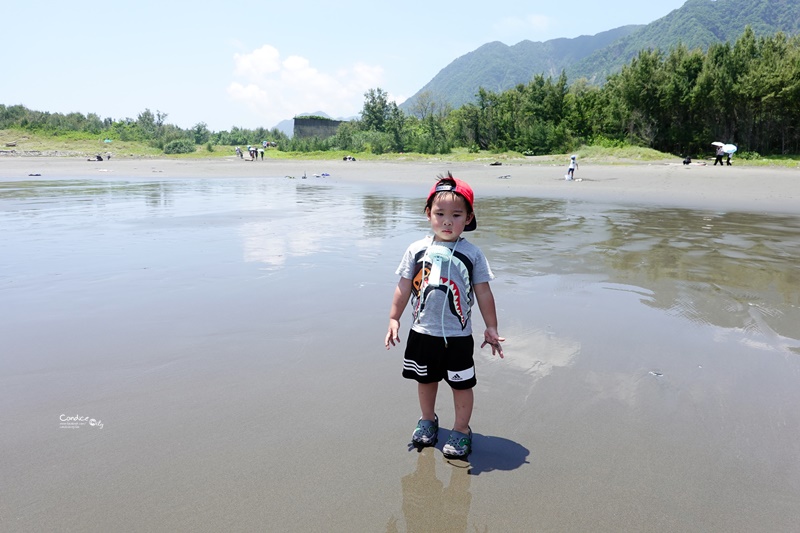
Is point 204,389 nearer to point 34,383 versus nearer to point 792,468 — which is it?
point 34,383

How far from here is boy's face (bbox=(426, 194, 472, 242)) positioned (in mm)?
2863

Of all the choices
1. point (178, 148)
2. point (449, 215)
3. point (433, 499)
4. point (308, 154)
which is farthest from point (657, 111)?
point (178, 148)

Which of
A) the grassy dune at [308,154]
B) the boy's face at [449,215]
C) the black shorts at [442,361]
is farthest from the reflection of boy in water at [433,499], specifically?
the grassy dune at [308,154]

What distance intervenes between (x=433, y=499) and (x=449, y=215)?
144 centimetres

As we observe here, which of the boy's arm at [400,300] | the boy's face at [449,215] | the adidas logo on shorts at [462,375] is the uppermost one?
the boy's face at [449,215]

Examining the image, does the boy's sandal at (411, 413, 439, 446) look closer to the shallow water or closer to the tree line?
the shallow water

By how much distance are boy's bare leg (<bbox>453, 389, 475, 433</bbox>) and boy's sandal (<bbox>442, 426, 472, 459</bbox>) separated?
49 millimetres

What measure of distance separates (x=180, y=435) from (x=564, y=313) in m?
3.52

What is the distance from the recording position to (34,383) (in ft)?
11.1

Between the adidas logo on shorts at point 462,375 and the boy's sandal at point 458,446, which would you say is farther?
the adidas logo on shorts at point 462,375

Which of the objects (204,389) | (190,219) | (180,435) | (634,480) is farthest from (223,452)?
(190,219)

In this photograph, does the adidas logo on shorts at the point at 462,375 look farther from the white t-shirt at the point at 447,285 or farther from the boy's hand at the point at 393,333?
the boy's hand at the point at 393,333

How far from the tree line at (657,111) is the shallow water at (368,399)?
3929 centimetres

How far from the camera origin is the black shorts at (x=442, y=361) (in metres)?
2.83
